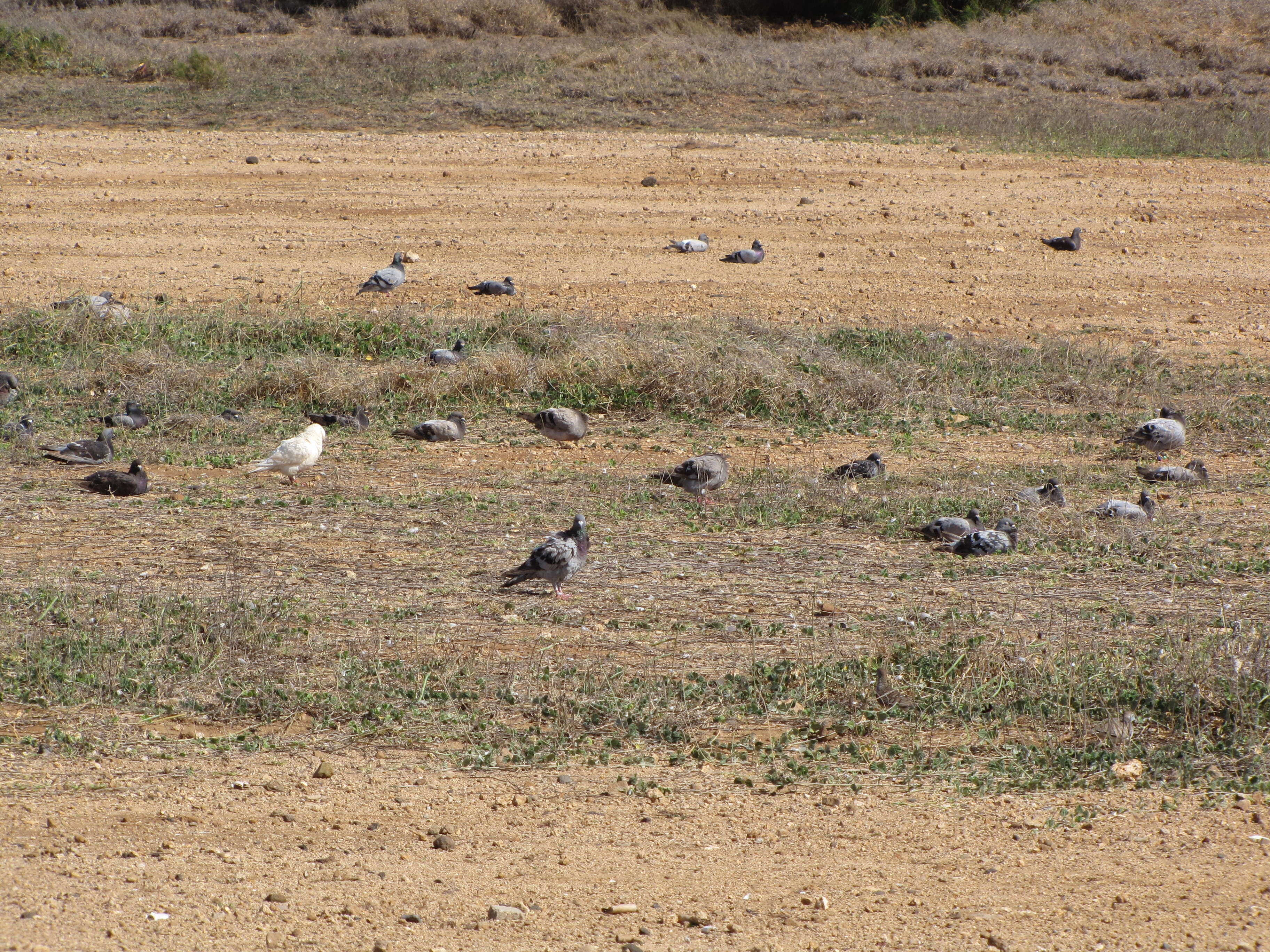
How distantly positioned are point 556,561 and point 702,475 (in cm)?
198

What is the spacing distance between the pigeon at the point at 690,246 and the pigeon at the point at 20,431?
710cm

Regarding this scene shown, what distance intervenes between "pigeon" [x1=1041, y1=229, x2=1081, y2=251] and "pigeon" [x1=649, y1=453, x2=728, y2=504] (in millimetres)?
7998

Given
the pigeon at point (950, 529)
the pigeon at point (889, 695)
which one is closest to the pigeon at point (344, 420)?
the pigeon at point (950, 529)

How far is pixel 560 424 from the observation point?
889cm

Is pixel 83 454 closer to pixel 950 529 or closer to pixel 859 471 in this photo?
pixel 859 471

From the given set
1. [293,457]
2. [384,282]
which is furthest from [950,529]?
[384,282]

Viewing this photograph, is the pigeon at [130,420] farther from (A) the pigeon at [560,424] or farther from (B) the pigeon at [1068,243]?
(B) the pigeon at [1068,243]

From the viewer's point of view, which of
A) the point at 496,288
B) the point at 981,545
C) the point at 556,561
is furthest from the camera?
the point at 496,288

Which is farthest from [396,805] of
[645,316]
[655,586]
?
[645,316]

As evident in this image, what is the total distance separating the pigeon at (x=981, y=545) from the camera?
7.06 m

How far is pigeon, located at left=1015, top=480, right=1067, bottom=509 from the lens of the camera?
7785 mm

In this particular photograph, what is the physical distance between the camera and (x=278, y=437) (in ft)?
29.2

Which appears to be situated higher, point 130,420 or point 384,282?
point 384,282

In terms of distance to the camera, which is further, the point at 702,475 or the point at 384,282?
the point at 384,282
